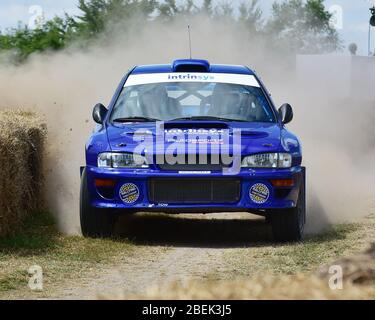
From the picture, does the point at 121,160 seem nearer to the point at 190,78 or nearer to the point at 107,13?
the point at 190,78

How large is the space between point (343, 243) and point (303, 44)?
151ft

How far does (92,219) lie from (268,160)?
1851 mm

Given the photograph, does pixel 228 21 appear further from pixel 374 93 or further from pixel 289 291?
pixel 289 291

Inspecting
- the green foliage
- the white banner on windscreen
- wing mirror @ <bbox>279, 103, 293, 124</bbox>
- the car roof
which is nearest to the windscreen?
the white banner on windscreen

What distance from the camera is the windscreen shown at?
12.1 metres

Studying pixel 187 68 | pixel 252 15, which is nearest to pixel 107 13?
pixel 252 15

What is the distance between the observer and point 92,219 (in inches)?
449

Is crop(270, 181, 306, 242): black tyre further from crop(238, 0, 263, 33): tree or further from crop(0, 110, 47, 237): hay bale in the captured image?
crop(238, 0, 263, 33): tree

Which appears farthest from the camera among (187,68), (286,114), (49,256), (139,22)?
(139,22)

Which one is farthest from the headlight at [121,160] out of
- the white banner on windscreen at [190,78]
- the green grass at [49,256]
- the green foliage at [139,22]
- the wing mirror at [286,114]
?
the green foliage at [139,22]

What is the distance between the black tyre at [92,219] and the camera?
1137 centimetres

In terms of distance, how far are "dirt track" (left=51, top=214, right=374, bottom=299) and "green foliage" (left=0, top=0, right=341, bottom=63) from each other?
29639 mm

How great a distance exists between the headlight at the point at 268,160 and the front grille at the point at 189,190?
0.21 m

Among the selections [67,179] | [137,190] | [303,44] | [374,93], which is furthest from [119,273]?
[303,44]
